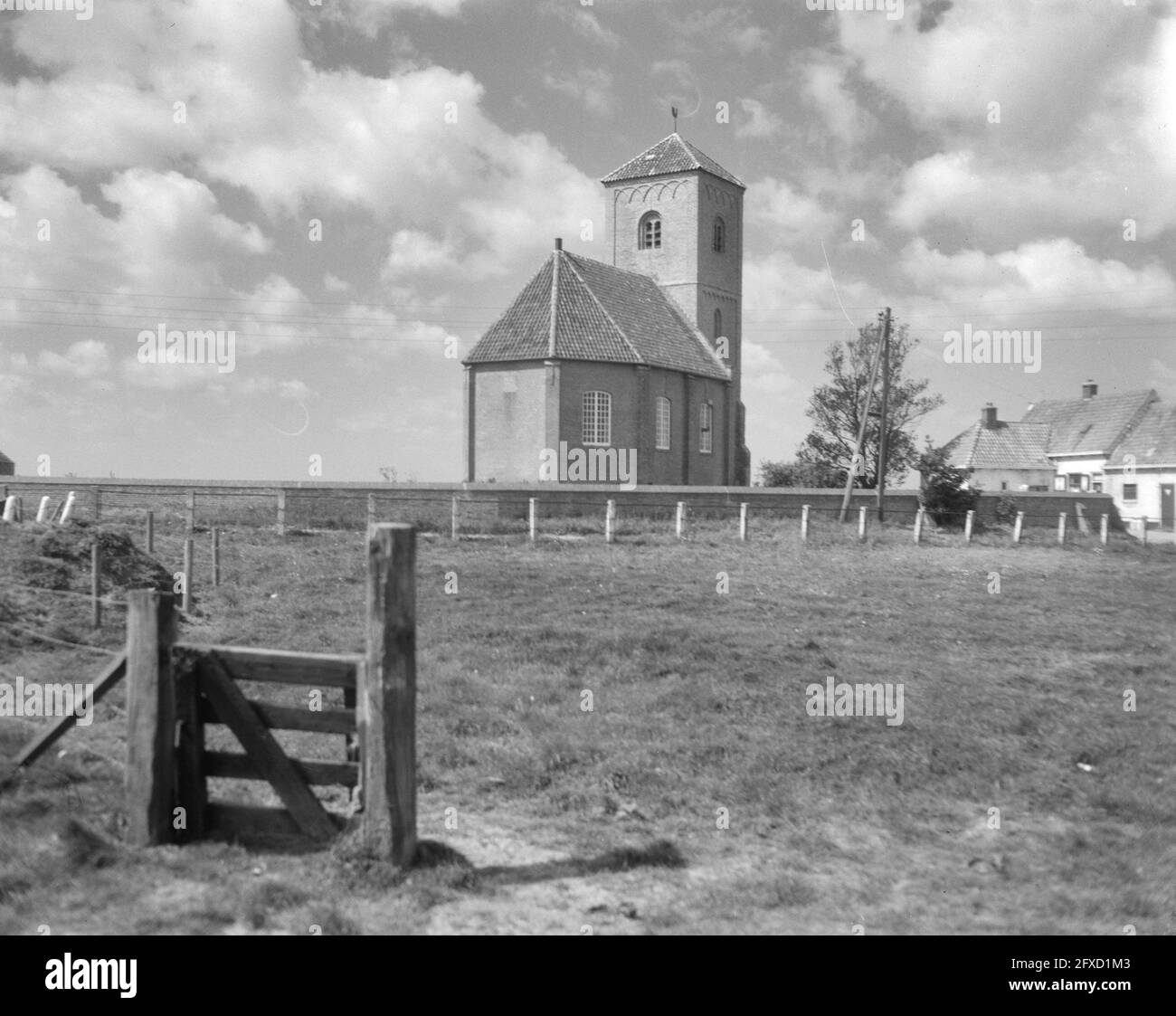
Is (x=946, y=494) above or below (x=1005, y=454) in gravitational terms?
below

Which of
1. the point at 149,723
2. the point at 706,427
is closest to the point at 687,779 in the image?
the point at 149,723

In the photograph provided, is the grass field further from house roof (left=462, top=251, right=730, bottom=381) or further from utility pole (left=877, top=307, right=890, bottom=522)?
house roof (left=462, top=251, right=730, bottom=381)

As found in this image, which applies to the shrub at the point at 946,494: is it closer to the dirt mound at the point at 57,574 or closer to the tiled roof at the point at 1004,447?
the tiled roof at the point at 1004,447

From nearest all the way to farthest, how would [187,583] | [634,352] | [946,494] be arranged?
[187,583]
[946,494]
[634,352]

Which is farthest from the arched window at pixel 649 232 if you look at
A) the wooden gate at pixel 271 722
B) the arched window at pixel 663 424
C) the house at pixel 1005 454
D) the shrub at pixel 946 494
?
the wooden gate at pixel 271 722

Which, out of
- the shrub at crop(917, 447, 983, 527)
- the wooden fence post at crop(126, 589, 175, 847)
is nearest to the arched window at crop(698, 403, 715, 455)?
the shrub at crop(917, 447, 983, 527)

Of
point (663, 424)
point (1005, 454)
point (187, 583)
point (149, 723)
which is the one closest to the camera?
point (149, 723)

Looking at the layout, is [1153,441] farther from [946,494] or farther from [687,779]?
[687,779]

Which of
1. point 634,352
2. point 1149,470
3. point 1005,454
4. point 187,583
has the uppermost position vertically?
point 634,352

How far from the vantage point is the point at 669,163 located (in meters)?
49.8

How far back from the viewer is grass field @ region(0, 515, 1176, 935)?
581cm

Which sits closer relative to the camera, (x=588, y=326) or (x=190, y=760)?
(x=190, y=760)

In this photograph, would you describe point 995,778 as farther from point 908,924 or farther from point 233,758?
point 233,758

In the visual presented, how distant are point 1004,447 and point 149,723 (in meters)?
62.2
